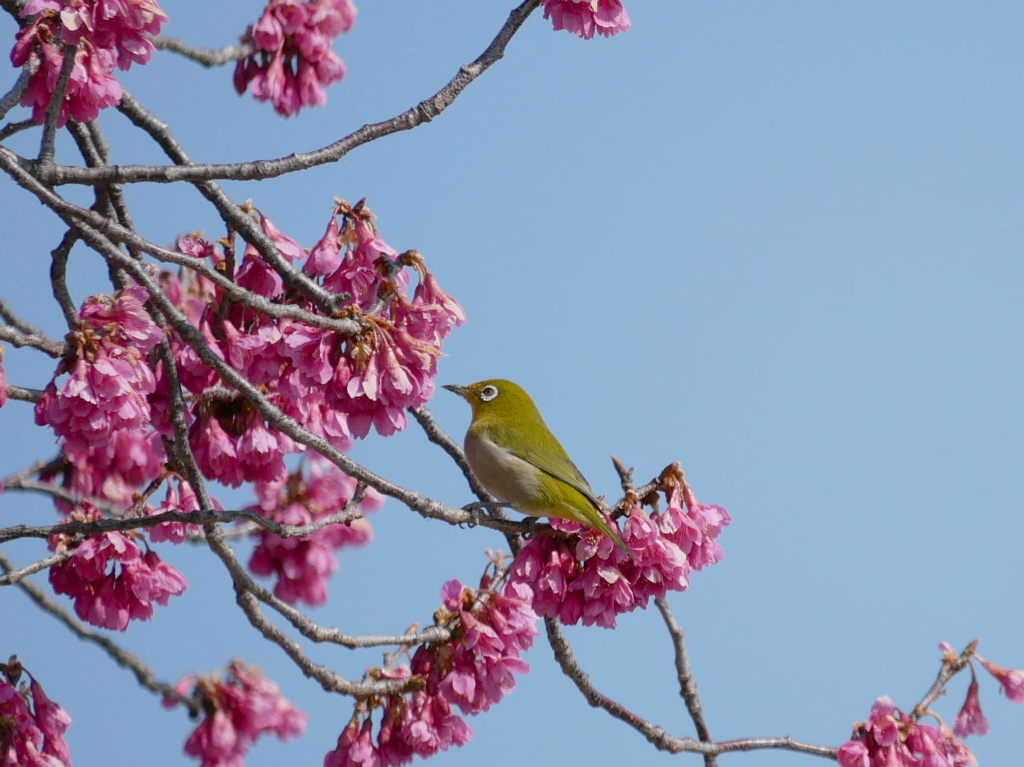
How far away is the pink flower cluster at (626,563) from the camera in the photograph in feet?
15.0

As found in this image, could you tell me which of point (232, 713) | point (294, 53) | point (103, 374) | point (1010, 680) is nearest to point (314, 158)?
point (103, 374)

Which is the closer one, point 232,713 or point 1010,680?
point 232,713

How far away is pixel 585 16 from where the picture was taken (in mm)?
4750

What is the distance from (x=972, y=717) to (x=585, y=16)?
4068 mm

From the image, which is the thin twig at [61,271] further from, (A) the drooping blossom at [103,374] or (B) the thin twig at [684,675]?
(B) the thin twig at [684,675]

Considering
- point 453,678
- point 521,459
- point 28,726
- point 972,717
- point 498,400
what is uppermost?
point 498,400

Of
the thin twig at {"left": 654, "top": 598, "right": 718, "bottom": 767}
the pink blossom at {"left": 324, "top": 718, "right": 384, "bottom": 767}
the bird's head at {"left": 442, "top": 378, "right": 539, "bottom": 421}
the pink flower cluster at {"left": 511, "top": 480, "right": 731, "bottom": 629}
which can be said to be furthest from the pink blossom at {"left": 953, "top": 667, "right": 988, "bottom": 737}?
the pink blossom at {"left": 324, "top": 718, "right": 384, "bottom": 767}

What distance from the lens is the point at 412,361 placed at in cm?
423

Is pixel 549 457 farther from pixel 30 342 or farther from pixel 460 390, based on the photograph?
pixel 30 342

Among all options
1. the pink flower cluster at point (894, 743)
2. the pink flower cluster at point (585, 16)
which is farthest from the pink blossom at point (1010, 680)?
the pink flower cluster at point (585, 16)

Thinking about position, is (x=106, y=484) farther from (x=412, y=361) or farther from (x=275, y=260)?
(x=412, y=361)

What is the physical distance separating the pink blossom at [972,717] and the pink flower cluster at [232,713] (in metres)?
3.47

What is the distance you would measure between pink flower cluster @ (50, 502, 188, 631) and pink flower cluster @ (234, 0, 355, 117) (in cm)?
229

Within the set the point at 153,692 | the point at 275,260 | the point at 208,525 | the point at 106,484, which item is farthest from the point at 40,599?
the point at 275,260
